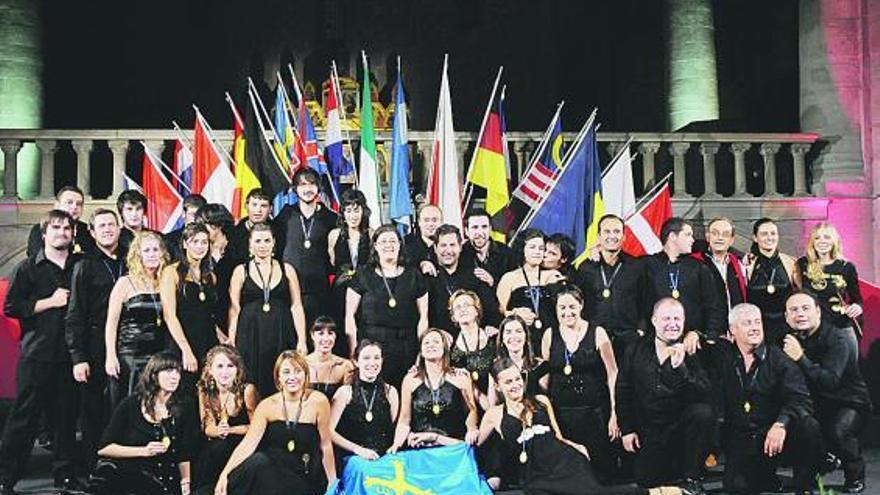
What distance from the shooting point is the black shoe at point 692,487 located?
7.59m

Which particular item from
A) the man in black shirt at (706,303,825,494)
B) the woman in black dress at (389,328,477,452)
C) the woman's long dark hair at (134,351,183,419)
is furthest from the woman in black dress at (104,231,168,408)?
the man in black shirt at (706,303,825,494)

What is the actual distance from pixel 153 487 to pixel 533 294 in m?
3.14

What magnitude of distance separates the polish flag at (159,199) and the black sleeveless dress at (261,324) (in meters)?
3.57

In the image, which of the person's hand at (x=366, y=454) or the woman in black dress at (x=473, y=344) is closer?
the person's hand at (x=366, y=454)

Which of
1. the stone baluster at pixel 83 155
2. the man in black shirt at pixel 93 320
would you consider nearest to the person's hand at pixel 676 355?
the man in black shirt at pixel 93 320

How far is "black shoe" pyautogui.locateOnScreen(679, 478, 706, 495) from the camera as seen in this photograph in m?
7.59

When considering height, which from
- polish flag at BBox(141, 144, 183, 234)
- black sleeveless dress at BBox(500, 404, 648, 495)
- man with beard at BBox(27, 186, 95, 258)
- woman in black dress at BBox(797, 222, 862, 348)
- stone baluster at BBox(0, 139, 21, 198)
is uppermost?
stone baluster at BBox(0, 139, 21, 198)

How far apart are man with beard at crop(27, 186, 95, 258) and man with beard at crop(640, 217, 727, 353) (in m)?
4.38

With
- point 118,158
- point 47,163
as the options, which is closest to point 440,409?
point 118,158

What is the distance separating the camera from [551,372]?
27.2 ft

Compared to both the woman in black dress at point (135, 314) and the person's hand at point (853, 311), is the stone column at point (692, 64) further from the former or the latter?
the woman in black dress at point (135, 314)

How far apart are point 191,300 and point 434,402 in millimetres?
1897

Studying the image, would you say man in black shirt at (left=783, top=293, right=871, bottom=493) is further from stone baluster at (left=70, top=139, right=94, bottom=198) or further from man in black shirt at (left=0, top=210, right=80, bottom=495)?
stone baluster at (left=70, top=139, right=94, bottom=198)

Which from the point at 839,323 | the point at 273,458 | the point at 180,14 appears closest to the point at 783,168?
the point at 839,323
